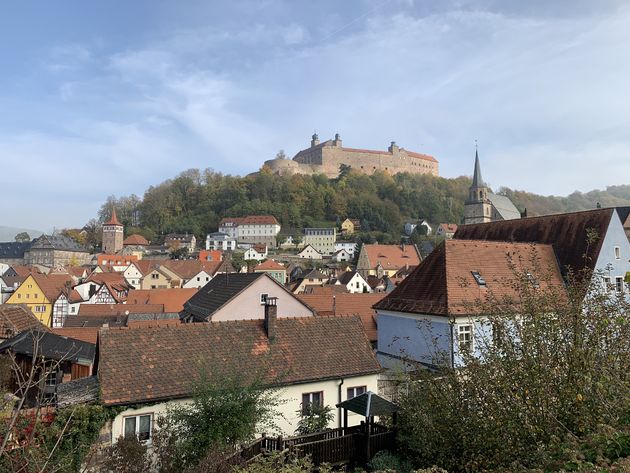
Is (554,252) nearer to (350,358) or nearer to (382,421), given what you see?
(350,358)

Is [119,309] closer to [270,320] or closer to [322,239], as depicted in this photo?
[270,320]

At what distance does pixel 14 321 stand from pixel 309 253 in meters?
94.3

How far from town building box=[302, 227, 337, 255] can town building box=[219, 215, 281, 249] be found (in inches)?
349

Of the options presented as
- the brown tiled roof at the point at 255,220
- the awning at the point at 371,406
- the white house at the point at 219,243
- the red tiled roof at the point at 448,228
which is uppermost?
the brown tiled roof at the point at 255,220

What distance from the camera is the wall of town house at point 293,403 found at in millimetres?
11773

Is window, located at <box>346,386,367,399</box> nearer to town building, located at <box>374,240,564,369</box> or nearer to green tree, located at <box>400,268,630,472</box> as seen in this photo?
town building, located at <box>374,240,564,369</box>

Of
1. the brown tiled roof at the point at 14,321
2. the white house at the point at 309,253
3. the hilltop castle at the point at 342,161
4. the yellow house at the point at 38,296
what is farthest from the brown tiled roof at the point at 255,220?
the brown tiled roof at the point at 14,321

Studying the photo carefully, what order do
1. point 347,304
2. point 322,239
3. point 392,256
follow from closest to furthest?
point 347,304 < point 392,256 < point 322,239

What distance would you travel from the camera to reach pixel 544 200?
145 metres

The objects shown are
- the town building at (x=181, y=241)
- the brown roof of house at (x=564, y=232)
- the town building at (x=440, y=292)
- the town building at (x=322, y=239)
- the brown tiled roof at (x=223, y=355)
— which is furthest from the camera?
the town building at (x=322, y=239)

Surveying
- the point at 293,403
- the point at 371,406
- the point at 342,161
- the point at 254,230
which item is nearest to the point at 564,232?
the point at 371,406

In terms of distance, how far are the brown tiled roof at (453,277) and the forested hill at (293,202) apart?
333 ft

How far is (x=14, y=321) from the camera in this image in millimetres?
18891

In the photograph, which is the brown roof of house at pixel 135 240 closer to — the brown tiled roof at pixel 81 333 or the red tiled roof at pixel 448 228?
the red tiled roof at pixel 448 228
